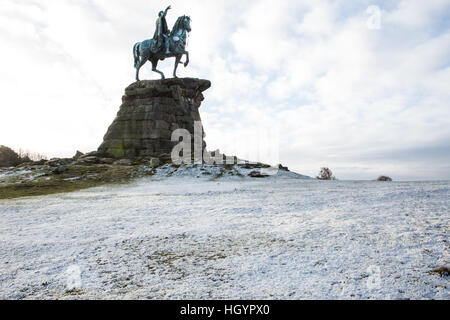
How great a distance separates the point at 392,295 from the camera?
2236 mm

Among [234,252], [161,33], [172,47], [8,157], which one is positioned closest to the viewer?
[234,252]

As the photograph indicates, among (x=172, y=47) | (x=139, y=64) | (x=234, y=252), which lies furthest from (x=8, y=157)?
(x=234, y=252)

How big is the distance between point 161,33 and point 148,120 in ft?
19.6

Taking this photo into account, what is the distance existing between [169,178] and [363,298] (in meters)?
11.4

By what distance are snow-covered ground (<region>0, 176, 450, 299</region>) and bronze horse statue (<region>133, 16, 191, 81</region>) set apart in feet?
53.3

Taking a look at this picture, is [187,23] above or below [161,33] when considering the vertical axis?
above

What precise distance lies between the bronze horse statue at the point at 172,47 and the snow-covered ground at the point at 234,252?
16232 mm

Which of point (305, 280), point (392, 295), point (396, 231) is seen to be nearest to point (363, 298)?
point (392, 295)

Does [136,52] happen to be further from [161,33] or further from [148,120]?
[148,120]

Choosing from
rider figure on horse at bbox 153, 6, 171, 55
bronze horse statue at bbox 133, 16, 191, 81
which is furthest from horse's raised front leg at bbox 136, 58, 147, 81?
rider figure on horse at bbox 153, 6, 171, 55

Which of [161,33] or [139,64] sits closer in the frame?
[161,33]

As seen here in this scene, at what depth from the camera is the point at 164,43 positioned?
63.2 feet

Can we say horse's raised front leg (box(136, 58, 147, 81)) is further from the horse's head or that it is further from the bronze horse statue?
the horse's head

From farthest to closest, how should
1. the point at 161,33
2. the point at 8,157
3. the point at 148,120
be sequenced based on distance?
Result: the point at 8,157 → the point at 161,33 → the point at 148,120
